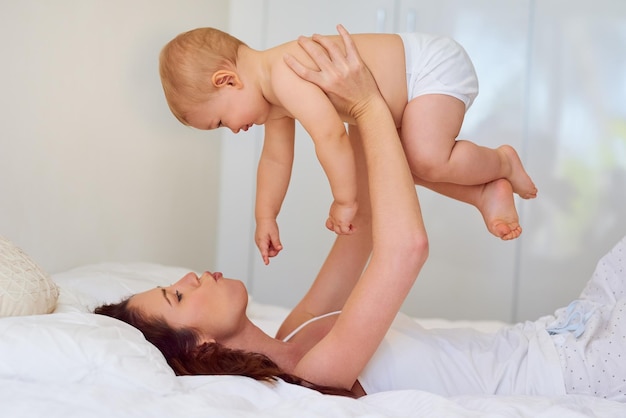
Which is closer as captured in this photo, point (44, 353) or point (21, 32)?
point (44, 353)

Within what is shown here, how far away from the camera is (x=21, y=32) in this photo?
7.22ft

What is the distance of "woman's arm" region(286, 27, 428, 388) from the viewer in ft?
4.52

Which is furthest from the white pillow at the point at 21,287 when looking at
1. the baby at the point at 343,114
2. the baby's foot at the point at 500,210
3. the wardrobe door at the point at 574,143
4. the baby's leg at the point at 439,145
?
the wardrobe door at the point at 574,143

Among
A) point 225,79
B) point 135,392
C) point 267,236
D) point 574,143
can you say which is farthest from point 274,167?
point 574,143

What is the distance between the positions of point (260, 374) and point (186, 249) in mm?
2054

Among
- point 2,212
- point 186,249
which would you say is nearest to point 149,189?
point 186,249

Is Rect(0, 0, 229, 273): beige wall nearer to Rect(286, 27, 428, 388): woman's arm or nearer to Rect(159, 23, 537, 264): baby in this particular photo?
Rect(159, 23, 537, 264): baby

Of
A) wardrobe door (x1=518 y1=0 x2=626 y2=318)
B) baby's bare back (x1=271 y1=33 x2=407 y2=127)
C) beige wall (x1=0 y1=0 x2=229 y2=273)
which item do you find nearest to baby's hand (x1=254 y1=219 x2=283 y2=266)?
baby's bare back (x1=271 y1=33 x2=407 y2=127)

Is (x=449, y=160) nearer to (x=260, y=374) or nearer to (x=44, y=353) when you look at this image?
(x=260, y=374)

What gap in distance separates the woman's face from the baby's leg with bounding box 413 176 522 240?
50 cm

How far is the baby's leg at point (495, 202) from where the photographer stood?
1608mm

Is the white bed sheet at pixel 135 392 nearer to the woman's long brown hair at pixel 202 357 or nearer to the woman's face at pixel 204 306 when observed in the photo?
the woman's long brown hair at pixel 202 357

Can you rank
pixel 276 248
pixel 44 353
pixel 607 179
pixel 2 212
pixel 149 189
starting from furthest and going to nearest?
1. pixel 607 179
2. pixel 149 189
3. pixel 2 212
4. pixel 276 248
5. pixel 44 353

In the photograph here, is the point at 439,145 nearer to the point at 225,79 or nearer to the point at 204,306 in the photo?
the point at 225,79
